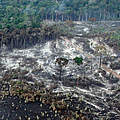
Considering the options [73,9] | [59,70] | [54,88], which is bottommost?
[54,88]

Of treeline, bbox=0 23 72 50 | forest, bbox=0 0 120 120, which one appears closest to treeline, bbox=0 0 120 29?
forest, bbox=0 0 120 120

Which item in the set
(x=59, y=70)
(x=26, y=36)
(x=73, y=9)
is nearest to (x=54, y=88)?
(x=59, y=70)

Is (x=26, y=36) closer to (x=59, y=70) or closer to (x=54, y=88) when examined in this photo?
(x=59, y=70)

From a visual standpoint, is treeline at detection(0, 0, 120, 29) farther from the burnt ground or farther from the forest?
the burnt ground

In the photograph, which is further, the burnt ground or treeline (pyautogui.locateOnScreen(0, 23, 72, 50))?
treeline (pyautogui.locateOnScreen(0, 23, 72, 50))

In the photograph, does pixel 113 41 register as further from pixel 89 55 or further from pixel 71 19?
pixel 71 19

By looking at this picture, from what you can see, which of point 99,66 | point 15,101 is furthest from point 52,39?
point 15,101

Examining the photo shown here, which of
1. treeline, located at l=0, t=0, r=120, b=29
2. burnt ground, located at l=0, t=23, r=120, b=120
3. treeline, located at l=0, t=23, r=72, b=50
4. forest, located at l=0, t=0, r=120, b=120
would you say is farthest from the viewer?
treeline, located at l=0, t=0, r=120, b=29

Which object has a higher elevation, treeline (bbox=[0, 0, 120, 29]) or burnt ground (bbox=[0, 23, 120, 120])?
treeline (bbox=[0, 0, 120, 29])

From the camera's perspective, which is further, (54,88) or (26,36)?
(26,36)

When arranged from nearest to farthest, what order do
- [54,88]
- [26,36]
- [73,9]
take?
1. [54,88]
2. [26,36]
3. [73,9]

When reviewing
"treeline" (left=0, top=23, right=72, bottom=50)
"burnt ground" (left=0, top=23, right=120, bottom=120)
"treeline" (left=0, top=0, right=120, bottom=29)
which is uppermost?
"treeline" (left=0, top=0, right=120, bottom=29)

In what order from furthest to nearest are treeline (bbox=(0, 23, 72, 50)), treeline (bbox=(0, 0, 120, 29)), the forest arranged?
treeline (bbox=(0, 0, 120, 29))
treeline (bbox=(0, 23, 72, 50))
the forest

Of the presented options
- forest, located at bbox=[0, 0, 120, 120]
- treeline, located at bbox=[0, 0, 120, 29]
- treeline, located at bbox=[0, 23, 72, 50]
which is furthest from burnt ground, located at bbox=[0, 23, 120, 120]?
treeline, located at bbox=[0, 0, 120, 29]
